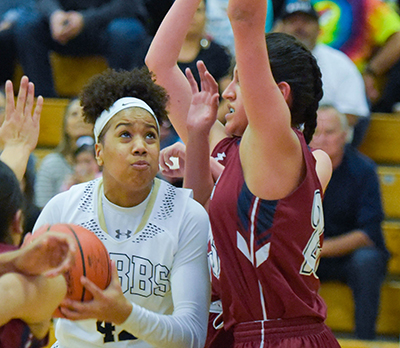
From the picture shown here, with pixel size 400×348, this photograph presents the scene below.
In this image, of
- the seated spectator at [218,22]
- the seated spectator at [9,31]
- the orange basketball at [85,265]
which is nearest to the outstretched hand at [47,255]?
the orange basketball at [85,265]

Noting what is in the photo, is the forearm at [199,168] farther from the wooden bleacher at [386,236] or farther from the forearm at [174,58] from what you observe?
the wooden bleacher at [386,236]

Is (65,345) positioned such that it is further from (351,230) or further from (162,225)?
(351,230)

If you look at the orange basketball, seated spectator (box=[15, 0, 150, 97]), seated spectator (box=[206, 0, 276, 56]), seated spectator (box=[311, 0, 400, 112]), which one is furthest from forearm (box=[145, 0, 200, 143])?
seated spectator (box=[311, 0, 400, 112])

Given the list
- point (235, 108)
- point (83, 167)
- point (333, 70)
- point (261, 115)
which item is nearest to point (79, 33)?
point (83, 167)

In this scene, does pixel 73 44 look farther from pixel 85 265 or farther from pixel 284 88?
pixel 85 265

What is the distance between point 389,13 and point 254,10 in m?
3.85

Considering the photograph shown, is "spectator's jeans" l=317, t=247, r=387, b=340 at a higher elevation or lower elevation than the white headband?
lower

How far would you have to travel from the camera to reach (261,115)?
213cm

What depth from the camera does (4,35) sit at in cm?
605

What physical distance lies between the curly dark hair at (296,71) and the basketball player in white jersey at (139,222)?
22.3 inches

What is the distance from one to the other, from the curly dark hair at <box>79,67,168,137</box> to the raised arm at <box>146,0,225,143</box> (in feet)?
0.75

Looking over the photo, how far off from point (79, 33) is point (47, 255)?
423 cm

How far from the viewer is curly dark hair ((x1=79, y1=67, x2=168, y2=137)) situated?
9.20 ft

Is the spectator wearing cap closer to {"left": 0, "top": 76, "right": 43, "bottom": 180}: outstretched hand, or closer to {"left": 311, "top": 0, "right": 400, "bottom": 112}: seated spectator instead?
{"left": 311, "top": 0, "right": 400, "bottom": 112}: seated spectator
